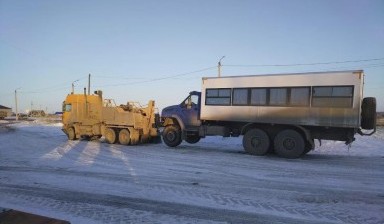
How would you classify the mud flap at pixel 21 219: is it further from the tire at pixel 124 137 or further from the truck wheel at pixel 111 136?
the truck wheel at pixel 111 136

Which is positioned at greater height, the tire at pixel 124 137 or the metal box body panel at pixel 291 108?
the metal box body panel at pixel 291 108

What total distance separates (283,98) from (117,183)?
28.8ft

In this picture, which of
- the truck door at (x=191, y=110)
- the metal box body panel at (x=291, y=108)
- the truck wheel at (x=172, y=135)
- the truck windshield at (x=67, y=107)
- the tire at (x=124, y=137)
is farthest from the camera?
the truck windshield at (x=67, y=107)

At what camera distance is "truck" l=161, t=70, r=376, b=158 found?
46.4 ft

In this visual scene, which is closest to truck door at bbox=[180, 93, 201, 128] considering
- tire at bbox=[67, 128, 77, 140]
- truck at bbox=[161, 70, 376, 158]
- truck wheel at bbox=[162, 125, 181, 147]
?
truck at bbox=[161, 70, 376, 158]

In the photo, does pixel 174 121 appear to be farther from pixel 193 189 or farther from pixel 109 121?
pixel 193 189

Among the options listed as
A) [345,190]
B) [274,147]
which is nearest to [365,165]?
[274,147]

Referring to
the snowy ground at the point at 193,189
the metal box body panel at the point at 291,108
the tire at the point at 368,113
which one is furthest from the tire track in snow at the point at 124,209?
the tire at the point at 368,113

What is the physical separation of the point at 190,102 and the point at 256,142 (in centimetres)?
422

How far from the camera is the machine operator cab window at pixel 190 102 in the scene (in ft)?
59.9

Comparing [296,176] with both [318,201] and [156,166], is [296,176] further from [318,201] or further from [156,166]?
[156,166]

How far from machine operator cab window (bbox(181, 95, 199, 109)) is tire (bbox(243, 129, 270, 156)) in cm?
334

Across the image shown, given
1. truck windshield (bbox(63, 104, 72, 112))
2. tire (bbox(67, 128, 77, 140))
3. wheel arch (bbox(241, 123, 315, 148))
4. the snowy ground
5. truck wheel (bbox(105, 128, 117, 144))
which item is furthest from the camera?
truck windshield (bbox(63, 104, 72, 112))

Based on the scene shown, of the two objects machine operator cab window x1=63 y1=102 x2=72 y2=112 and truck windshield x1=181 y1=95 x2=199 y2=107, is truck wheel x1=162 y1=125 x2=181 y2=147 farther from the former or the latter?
machine operator cab window x1=63 y1=102 x2=72 y2=112
